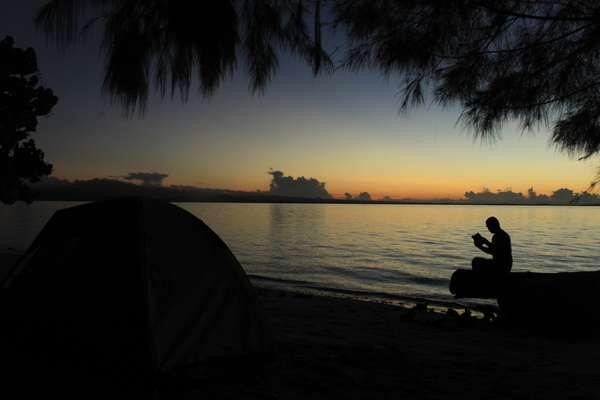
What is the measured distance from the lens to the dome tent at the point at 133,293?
3.95 metres

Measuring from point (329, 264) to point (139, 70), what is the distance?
933 inches

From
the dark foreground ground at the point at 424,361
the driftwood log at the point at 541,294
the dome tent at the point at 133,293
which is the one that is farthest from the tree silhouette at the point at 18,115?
the driftwood log at the point at 541,294

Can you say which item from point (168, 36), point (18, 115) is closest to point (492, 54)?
point (168, 36)

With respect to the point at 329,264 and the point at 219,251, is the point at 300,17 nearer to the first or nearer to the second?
the point at 219,251

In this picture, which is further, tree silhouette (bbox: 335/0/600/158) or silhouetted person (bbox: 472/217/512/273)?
silhouetted person (bbox: 472/217/512/273)

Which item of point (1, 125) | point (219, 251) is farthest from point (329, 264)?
point (219, 251)

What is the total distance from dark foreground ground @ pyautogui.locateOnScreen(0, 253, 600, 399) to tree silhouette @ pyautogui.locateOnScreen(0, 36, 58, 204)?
643cm

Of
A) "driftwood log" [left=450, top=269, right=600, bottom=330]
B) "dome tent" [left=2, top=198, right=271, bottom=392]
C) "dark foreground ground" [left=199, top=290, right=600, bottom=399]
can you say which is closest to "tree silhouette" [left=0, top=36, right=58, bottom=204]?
"dome tent" [left=2, top=198, right=271, bottom=392]

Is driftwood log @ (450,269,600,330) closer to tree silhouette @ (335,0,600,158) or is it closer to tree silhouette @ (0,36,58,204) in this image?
tree silhouette @ (335,0,600,158)

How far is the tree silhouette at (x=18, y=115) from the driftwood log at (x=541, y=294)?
9313 mm

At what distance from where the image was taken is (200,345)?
13.8ft

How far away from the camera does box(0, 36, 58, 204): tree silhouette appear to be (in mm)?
8328

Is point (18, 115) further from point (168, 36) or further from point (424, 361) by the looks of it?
point (424, 361)

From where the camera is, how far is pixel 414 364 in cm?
543
